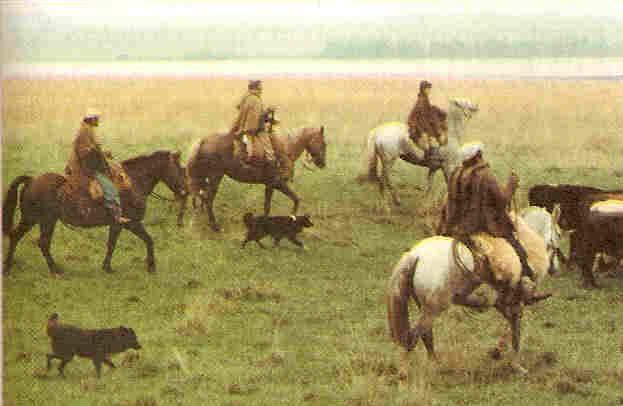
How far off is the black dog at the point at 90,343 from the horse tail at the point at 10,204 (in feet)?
2.79

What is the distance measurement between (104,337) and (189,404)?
0.80 m

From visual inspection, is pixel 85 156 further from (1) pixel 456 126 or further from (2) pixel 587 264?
(2) pixel 587 264

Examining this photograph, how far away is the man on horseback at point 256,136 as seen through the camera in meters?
10.3

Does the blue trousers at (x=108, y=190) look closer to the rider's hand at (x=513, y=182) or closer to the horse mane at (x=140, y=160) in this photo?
the horse mane at (x=140, y=160)

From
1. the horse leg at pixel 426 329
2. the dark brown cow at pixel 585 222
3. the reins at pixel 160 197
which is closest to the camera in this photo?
the horse leg at pixel 426 329

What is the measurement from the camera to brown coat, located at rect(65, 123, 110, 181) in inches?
396

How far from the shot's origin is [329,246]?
10.3 metres

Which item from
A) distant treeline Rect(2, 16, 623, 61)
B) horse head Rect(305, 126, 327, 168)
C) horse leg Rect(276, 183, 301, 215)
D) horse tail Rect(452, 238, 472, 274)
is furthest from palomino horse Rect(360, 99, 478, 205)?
horse tail Rect(452, 238, 472, 274)

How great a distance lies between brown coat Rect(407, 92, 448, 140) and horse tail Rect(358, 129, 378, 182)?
31cm

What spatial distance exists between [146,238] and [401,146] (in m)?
2.10

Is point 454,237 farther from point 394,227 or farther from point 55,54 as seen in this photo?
point 55,54

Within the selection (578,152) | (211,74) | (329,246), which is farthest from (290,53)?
(578,152)

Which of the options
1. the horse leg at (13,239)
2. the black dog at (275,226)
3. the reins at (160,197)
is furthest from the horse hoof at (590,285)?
the horse leg at (13,239)

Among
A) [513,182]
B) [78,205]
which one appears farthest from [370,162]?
[78,205]
